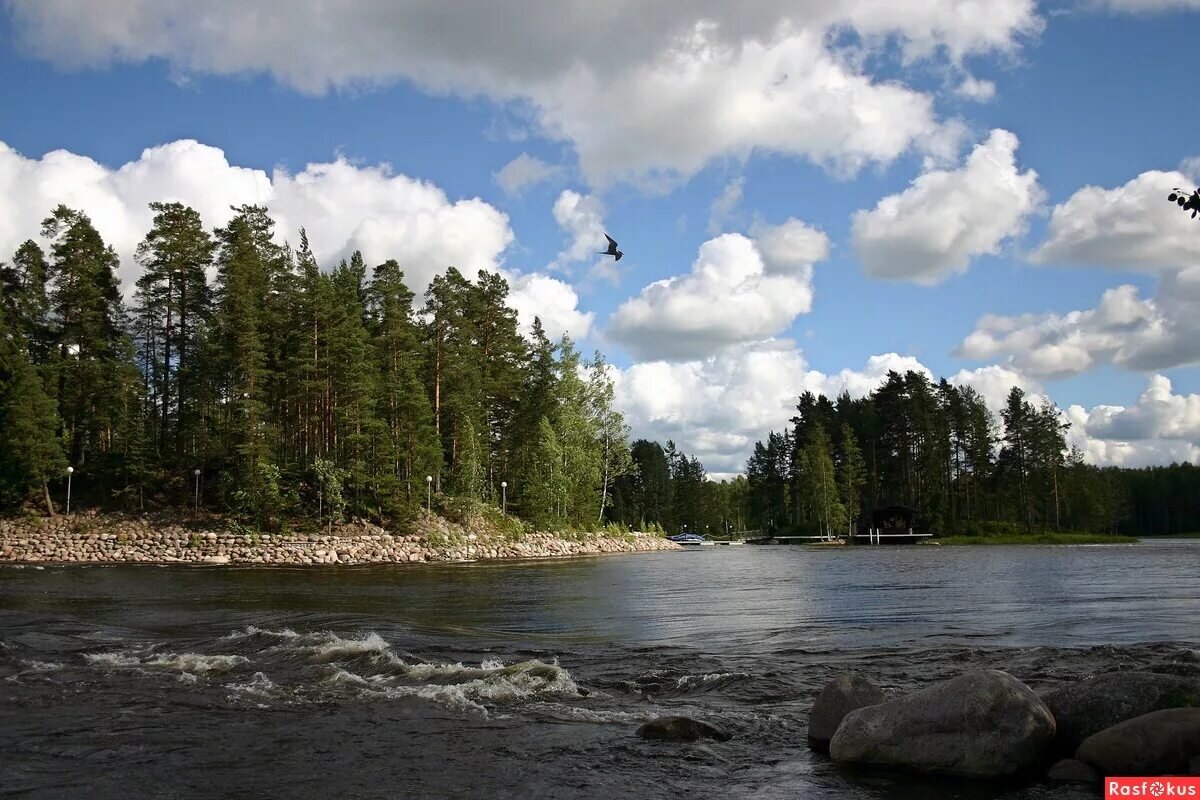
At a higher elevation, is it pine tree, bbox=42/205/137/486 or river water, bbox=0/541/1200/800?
pine tree, bbox=42/205/137/486

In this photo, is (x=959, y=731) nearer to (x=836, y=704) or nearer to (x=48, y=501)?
(x=836, y=704)

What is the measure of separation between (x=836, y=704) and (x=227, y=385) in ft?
168

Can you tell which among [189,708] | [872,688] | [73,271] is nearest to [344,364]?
[73,271]

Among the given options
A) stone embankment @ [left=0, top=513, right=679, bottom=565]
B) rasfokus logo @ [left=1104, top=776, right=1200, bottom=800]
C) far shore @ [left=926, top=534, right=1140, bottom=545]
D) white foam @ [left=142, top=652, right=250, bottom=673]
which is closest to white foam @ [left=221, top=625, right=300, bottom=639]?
white foam @ [left=142, top=652, right=250, bottom=673]

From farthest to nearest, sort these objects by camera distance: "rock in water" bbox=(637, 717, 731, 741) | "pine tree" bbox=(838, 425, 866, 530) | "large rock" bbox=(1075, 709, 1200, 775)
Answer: "pine tree" bbox=(838, 425, 866, 530) → "rock in water" bbox=(637, 717, 731, 741) → "large rock" bbox=(1075, 709, 1200, 775)

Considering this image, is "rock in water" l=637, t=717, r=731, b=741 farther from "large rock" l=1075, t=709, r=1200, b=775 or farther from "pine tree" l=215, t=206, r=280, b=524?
"pine tree" l=215, t=206, r=280, b=524

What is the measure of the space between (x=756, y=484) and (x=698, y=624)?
118 meters

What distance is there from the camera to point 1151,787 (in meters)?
6.72

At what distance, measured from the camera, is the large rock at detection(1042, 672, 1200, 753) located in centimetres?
787

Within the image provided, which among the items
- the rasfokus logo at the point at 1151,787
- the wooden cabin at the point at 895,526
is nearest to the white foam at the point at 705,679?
the rasfokus logo at the point at 1151,787

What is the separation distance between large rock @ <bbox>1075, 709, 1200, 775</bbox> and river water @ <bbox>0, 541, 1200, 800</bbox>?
1.58 ft

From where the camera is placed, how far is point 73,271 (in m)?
53.6

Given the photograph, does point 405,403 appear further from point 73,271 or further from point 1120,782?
point 1120,782

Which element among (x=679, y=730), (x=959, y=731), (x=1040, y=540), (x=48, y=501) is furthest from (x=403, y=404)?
(x=1040, y=540)
